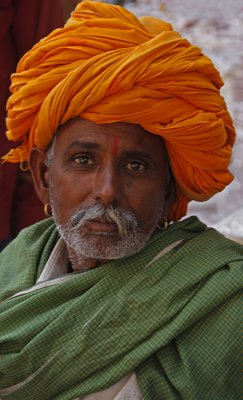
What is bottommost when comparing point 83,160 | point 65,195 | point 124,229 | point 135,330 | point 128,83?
point 135,330

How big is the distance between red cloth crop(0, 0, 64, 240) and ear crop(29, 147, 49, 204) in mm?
881

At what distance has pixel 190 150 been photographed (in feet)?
7.46

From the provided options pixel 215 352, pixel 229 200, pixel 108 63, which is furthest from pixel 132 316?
pixel 229 200

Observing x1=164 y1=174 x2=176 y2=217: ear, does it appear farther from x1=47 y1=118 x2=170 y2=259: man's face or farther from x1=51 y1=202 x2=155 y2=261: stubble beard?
x1=51 y1=202 x2=155 y2=261: stubble beard

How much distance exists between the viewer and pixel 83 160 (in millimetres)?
2242

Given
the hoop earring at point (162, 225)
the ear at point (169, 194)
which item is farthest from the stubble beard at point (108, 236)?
the ear at point (169, 194)

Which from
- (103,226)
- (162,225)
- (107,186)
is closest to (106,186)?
(107,186)

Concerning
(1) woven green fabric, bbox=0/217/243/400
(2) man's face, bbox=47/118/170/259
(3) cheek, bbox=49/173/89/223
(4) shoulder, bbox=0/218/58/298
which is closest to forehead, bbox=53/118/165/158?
(2) man's face, bbox=47/118/170/259

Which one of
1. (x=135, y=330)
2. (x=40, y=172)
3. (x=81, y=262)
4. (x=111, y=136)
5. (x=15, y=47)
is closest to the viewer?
(x=135, y=330)

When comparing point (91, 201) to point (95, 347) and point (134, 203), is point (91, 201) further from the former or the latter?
point (95, 347)

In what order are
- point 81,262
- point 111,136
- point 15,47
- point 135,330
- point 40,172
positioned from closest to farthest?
point 135,330, point 111,136, point 81,262, point 40,172, point 15,47

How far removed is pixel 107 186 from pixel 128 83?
31 centimetres

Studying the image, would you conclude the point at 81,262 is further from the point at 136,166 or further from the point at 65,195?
the point at 136,166

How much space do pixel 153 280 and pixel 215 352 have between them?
0.28m
